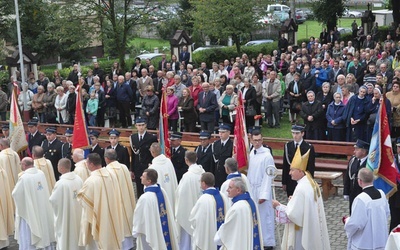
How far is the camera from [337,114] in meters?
17.7

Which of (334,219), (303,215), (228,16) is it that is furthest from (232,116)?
(228,16)

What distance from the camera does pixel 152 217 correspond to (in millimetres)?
11703

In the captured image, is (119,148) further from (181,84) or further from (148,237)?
(181,84)

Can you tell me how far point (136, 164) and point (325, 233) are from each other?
5587 mm

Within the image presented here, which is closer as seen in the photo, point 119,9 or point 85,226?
point 85,226

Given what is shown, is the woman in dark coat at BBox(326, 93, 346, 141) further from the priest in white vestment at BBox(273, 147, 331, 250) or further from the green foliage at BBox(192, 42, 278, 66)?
the green foliage at BBox(192, 42, 278, 66)

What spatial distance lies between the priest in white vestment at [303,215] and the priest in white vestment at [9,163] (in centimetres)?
579

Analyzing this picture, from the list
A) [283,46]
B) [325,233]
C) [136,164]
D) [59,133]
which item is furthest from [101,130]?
[283,46]

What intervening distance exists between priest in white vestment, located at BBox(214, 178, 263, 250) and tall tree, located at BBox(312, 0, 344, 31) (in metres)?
32.2

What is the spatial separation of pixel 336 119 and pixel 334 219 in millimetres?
3816

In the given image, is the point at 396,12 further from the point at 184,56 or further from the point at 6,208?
the point at 6,208

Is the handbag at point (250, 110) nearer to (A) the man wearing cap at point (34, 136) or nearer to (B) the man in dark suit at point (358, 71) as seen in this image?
(B) the man in dark suit at point (358, 71)

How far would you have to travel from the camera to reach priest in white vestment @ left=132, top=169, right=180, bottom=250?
38.2 ft

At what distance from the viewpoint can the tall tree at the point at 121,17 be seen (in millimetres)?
27969
